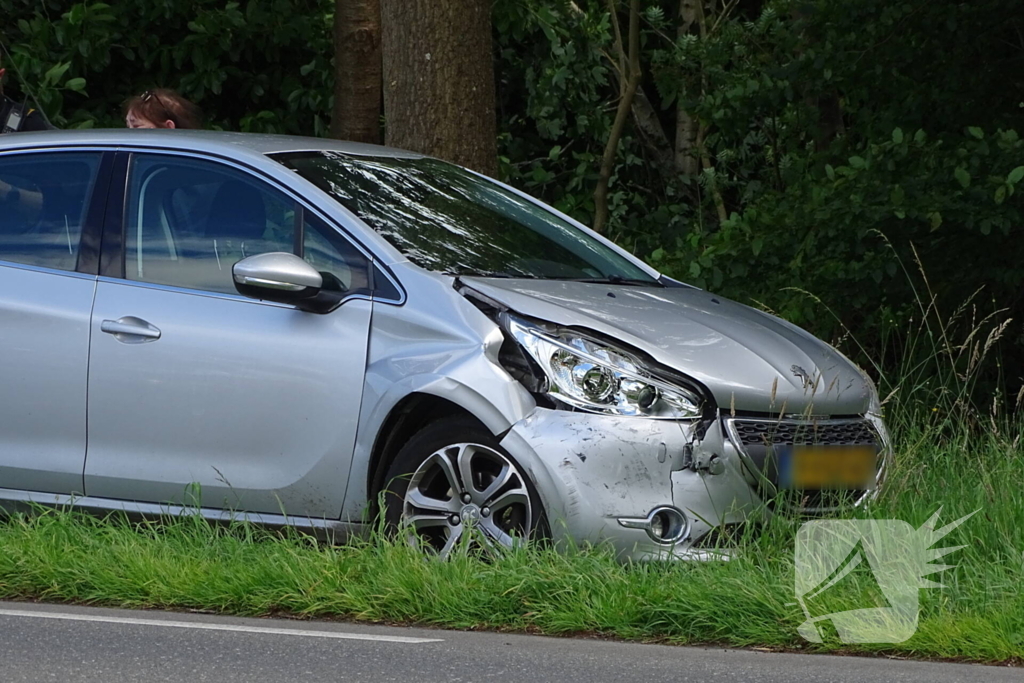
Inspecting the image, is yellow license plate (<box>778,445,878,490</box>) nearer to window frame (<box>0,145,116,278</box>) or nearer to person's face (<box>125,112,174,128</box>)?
window frame (<box>0,145,116,278</box>)

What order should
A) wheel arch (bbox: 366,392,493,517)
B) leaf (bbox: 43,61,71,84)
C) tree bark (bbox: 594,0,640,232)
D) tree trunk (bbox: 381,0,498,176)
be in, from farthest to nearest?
tree bark (bbox: 594,0,640,232)
leaf (bbox: 43,61,71,84)
tree trunk (bbox: 381,0,498,176)
wheel arch (bbox: 366,392,493,517)

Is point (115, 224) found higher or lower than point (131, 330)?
higher

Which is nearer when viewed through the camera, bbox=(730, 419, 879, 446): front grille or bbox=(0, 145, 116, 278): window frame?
bbox=(730, 419, 879, 446): front grille

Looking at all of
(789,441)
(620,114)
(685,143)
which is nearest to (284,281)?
(789,441)

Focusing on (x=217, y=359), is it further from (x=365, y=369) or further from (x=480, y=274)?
(x=480, y=274)

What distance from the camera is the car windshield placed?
5.89 meters

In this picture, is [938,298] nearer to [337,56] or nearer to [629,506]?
[337,56]

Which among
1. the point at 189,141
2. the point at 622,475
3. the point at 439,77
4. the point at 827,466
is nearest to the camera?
the point at 622,475

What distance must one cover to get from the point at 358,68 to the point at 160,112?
2658mm

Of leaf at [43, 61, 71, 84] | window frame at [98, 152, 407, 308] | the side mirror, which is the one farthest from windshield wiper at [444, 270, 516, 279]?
leaf at [43, 61, 71, 84]

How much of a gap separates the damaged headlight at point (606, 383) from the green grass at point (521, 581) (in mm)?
484

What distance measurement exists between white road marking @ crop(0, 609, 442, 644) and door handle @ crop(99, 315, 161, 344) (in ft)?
3.60

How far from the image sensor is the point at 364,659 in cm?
450

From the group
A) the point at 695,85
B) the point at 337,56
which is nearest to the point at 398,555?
the point at 337,56
